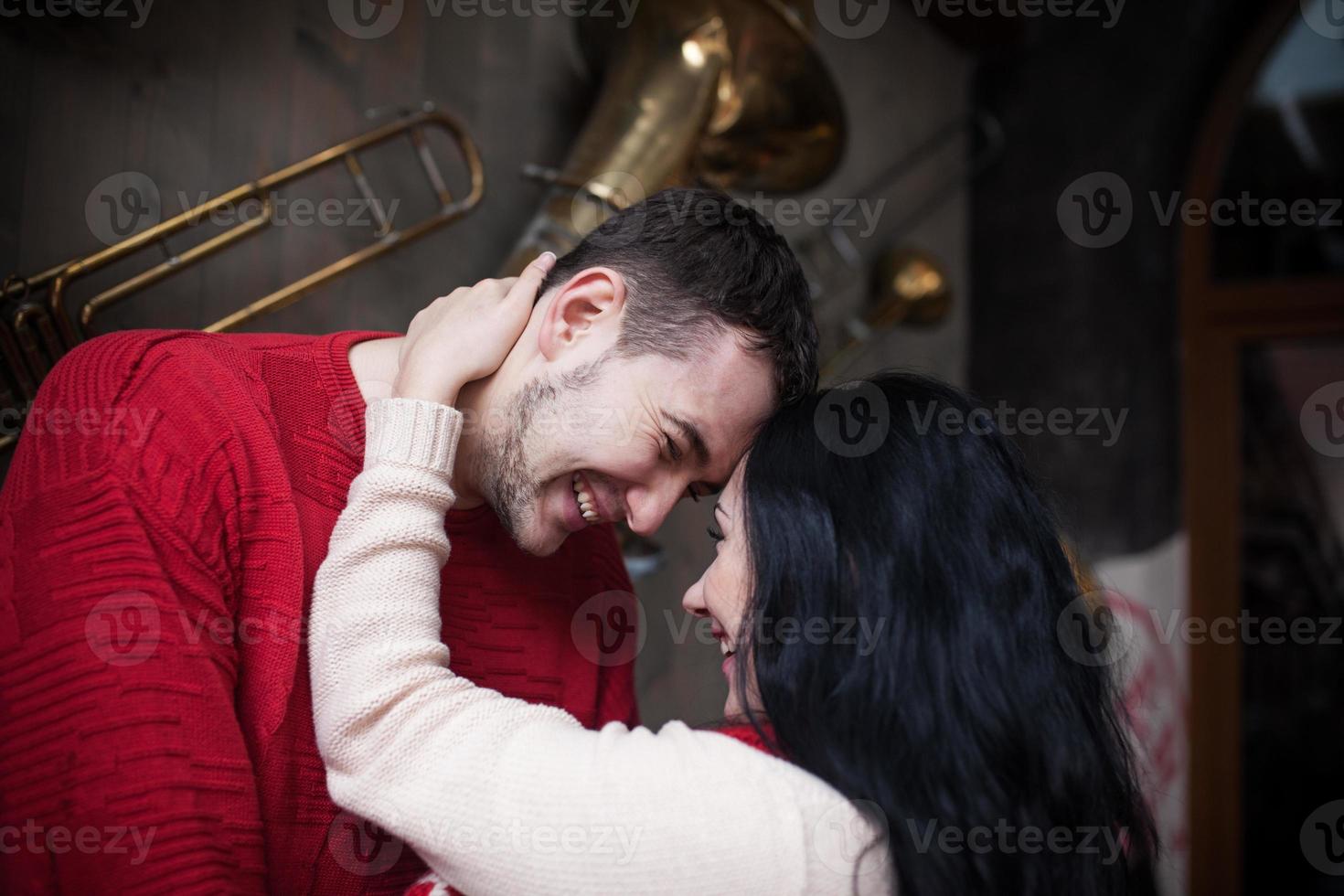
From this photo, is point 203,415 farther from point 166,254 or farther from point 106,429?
point 166,254

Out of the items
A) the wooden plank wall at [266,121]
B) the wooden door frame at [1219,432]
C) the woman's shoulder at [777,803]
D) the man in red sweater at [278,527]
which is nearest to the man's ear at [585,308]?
the man in red sweater at [278,527]

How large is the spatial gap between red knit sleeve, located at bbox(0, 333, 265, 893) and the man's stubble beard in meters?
0.31

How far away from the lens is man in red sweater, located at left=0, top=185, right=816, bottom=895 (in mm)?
901

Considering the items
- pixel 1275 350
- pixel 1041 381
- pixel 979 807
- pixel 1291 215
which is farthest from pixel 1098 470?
pixel 979 807

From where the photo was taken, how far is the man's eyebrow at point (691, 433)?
1219 millimetres

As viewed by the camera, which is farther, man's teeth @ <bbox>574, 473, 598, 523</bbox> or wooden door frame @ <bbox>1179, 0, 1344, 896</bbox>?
wooden door frame @ <bbox>1179, 0, 1344, 896</bbox>

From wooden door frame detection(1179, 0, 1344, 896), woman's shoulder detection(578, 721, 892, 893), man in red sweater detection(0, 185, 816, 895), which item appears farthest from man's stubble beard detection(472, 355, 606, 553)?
wooden door frame detection(1179, 0, 1344, 896)

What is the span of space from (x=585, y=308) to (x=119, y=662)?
2.04ft

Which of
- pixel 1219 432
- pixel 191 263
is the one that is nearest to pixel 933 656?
pixel 191 263

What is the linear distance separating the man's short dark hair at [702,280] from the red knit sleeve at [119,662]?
501mm

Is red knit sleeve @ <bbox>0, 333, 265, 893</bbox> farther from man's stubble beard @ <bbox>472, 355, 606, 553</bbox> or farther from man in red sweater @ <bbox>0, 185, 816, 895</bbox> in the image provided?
man's stubble beard @ <bbox>472, 355, 606, 553</bbox>

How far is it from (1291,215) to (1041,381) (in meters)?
0.89

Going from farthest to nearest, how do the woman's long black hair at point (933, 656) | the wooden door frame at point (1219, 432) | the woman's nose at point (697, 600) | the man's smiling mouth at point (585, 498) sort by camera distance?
the wooden door frame at point (1219, 432), the man's smiling mouth at point (585, 498), the woman's nose at point (697, 600), the woman's long black hair at point (933, 656)

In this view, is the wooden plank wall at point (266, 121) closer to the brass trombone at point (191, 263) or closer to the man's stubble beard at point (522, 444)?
the brass trombone at point (191, 263)
